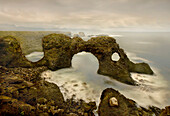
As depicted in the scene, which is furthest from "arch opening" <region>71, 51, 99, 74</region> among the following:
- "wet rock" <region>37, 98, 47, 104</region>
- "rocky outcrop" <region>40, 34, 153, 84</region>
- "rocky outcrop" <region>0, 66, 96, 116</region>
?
"wet rock" <region>37, 98, 47, 104</region>

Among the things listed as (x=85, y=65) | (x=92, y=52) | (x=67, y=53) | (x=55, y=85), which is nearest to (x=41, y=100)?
(x=55, y=85)

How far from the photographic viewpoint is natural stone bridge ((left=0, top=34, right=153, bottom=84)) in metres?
14.3

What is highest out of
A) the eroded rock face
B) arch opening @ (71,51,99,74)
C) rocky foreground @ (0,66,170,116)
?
the eroded rock face

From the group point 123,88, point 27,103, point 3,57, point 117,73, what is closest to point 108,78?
point 117,73

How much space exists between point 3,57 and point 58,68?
864cm

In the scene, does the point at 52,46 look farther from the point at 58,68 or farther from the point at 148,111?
the point at 148,111

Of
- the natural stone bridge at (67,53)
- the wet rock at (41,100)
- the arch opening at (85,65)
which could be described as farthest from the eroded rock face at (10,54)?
the arch opening at (85,65)

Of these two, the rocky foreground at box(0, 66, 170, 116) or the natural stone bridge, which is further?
the natural stone bridge

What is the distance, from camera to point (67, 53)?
60.7ft

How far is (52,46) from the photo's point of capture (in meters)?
17.7

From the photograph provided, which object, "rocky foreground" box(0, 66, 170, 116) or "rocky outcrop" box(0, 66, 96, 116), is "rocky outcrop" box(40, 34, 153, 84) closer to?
"rocky foreground" box(0, 66, 170, 116)

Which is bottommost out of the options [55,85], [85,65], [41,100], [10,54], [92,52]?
[85,65]

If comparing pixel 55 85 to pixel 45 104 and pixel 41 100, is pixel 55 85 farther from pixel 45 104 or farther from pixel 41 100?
pixel 45 104

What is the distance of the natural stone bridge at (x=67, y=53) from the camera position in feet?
46.8
